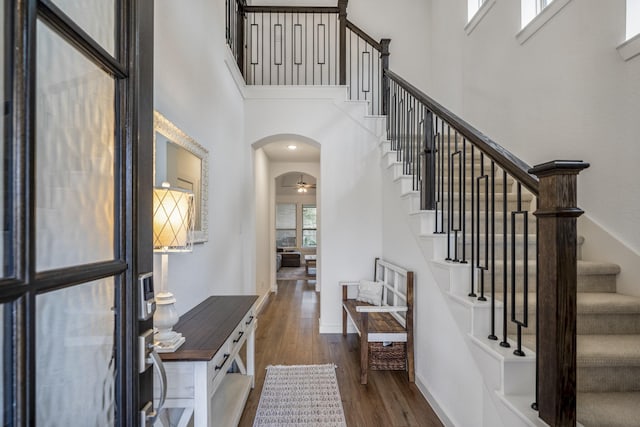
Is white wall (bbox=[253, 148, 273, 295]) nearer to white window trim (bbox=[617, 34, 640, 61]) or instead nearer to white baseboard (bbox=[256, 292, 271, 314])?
white baseboard (bbox=[256, 292, 271, 314])

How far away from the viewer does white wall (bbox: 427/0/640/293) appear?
84.7 inches

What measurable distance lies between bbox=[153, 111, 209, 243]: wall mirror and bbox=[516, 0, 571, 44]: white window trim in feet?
9.83

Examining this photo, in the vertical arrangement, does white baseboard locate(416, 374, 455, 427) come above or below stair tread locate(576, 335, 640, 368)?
below

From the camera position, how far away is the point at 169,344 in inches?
62.2

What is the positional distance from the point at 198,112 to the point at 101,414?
85.9 inches

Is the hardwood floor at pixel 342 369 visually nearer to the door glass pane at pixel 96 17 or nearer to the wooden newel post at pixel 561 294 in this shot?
the wooden newel post at pixel 561 294

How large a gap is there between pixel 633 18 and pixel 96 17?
291 centimetres

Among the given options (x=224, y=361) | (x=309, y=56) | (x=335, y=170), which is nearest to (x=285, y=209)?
(x=309, y=56)

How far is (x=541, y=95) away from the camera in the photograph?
289 cm

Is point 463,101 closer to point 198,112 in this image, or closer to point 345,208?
point 345,208

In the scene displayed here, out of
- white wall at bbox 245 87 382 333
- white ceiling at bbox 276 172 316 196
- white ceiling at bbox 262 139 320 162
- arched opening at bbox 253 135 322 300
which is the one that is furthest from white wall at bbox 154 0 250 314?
white ceiling at bbox 276 172 316 196

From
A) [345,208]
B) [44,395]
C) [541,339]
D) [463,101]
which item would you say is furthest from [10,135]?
[463,101]

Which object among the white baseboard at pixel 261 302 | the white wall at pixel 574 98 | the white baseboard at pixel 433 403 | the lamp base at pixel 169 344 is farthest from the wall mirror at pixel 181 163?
the white baseboard at pixel 261 302

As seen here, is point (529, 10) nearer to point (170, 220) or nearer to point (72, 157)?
point (170, 220)
